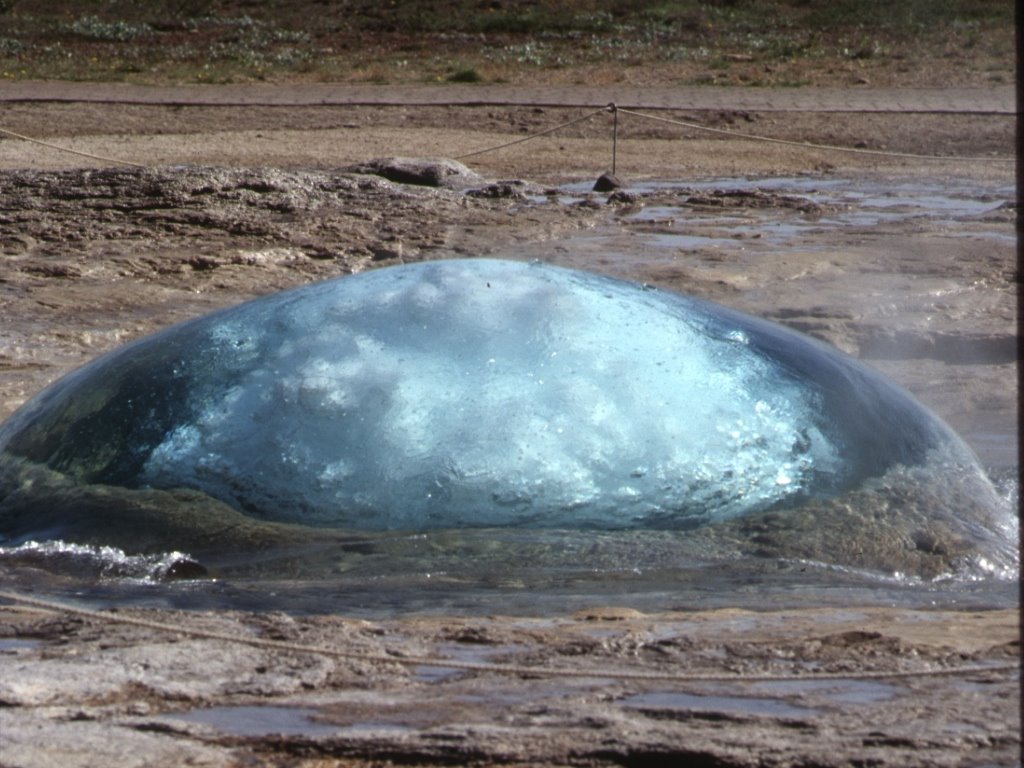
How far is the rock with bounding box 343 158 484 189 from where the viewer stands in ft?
38.0

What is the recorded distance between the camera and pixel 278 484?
Answer: 152 inches

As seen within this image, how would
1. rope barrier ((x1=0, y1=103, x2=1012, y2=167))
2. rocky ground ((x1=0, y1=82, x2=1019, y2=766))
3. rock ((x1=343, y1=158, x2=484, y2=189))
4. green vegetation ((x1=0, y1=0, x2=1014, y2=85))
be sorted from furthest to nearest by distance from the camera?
green vegetation ((x1=0, y1=0, x2=1014, y2=85))
rope barrier ((x1=0, y1=103, x2=1012, y2=167))
rock ((x1=343, y1=158, x2=484, y2=189))
rocky ground ((x1=0, y1=82, x2=1019, y2=766))

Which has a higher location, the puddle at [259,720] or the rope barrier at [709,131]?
the puddle at [259,720]

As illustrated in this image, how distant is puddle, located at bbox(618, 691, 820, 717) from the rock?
29.5 ft

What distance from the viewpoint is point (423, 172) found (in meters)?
11.6

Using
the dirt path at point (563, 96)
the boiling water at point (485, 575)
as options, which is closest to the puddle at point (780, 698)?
the boiling water at point (485, 575)

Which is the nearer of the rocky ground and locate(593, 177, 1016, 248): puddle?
the rocky ground

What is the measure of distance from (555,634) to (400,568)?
0.66 metres

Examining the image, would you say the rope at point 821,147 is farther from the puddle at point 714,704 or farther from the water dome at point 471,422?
the puddle at point 714,704

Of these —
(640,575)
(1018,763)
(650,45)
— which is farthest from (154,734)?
(650,45)

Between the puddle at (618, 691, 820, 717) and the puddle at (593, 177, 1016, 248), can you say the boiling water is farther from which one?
the puddle at (593, 177, 1016, 248)

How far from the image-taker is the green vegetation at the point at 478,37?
2031 centimetres

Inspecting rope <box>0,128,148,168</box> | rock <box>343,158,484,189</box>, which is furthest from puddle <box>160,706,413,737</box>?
rope <box>0,128,148,168</box>

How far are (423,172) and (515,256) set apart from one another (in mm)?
2765
